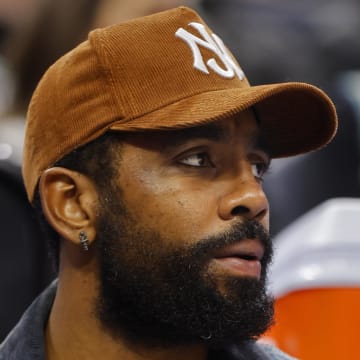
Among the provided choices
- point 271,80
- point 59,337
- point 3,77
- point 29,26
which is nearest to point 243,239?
point 59,337

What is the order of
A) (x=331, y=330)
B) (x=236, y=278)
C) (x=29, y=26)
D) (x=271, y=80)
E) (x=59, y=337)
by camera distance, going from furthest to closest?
(x=271, y=80)
(x=29, y=26)
(x=331, y=330)
(x=59, y=337)
(x=236, y=278)

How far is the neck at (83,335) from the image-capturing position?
217cm

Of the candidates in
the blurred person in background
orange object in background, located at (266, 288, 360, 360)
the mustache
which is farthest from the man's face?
the blurred person in background

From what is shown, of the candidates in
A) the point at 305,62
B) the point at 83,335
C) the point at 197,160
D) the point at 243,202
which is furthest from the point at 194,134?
the point at 305,62

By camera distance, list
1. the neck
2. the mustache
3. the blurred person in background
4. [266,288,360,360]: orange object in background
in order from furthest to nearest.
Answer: the blurred person in background < [266,288,360,360]: orange object in background < the neck < the mustache

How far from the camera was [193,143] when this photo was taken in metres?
Result: 2.12

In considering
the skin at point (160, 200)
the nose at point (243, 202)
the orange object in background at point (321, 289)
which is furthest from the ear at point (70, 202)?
the orange object in background at point (321, 289)

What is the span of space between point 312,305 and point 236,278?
0.58 m

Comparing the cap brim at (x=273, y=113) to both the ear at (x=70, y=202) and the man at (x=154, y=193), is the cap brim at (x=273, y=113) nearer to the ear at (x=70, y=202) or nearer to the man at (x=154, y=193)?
the man at (x=154, y=193)

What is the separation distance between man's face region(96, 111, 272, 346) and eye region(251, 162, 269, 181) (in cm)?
7

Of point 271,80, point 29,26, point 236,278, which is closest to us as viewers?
point 236,278

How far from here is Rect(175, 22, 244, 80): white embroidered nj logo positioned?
7.16 feet

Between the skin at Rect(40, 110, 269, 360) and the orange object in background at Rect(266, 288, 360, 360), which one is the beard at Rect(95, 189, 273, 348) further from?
the orange object in background at Rect(266, 288, 360, 360)

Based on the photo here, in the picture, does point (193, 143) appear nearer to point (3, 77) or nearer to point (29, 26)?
point (29, 26)
